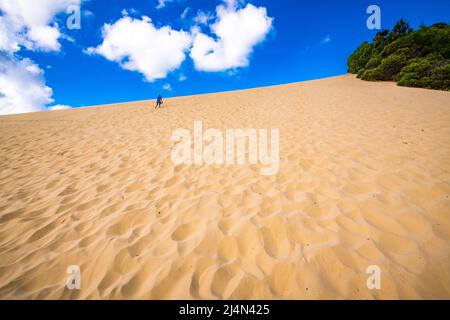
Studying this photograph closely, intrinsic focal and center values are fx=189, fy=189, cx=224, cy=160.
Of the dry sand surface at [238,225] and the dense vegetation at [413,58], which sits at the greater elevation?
the dense vegetation at [413,58]

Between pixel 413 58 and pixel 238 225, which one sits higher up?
pixel 413 58

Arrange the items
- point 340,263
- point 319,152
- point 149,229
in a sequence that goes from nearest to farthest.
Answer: point 340,263
point 149,229
point 319,152

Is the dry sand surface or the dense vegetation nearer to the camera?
the dry sand surface

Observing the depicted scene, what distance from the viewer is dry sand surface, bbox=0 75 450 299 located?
1.81 meters

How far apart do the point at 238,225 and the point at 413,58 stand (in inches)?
888

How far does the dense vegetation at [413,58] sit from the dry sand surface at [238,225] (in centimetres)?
1317

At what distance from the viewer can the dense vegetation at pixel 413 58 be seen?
13180 mm

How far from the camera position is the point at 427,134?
504cm

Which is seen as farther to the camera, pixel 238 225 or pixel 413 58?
pixel 413 58

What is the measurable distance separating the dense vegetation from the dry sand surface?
43.2 feet

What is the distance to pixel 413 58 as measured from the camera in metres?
15.8

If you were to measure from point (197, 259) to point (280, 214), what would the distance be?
48.9 inches
